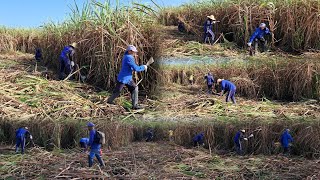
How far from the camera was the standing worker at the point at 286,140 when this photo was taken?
383 centimetres

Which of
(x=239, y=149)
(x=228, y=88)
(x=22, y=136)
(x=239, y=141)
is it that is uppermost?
(x=228, y=88)

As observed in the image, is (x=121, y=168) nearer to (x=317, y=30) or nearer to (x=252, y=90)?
(x=252, y=90)

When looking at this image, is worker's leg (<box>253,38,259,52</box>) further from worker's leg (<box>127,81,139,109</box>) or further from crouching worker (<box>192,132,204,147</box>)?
crouching worker (<box>192,132,204,147</box>)

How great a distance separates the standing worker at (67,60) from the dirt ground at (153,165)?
0.97 m

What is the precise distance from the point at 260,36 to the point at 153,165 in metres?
1.74

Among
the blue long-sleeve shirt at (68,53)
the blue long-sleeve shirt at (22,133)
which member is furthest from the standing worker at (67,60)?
the blue long-sleeve shirt at (22,133)

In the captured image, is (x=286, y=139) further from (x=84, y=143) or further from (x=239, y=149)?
(x=84, y=143)

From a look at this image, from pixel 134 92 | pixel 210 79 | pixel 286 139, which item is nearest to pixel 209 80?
pixel 210 79

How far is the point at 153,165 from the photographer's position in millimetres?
3934

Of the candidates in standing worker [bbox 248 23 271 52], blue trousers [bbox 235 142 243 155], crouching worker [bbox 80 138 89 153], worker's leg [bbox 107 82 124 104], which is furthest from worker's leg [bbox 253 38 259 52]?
crouching worker [bbox 80 138 89 153]

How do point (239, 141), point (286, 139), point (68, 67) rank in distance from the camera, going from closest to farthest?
point (286, 139), point (68, 67), point (239, 141)

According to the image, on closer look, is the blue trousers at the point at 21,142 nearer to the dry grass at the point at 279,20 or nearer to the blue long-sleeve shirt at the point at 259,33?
the dry grass at the point at 279,20

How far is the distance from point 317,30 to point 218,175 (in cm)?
171

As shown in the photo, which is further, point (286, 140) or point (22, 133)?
point (286, 140)
